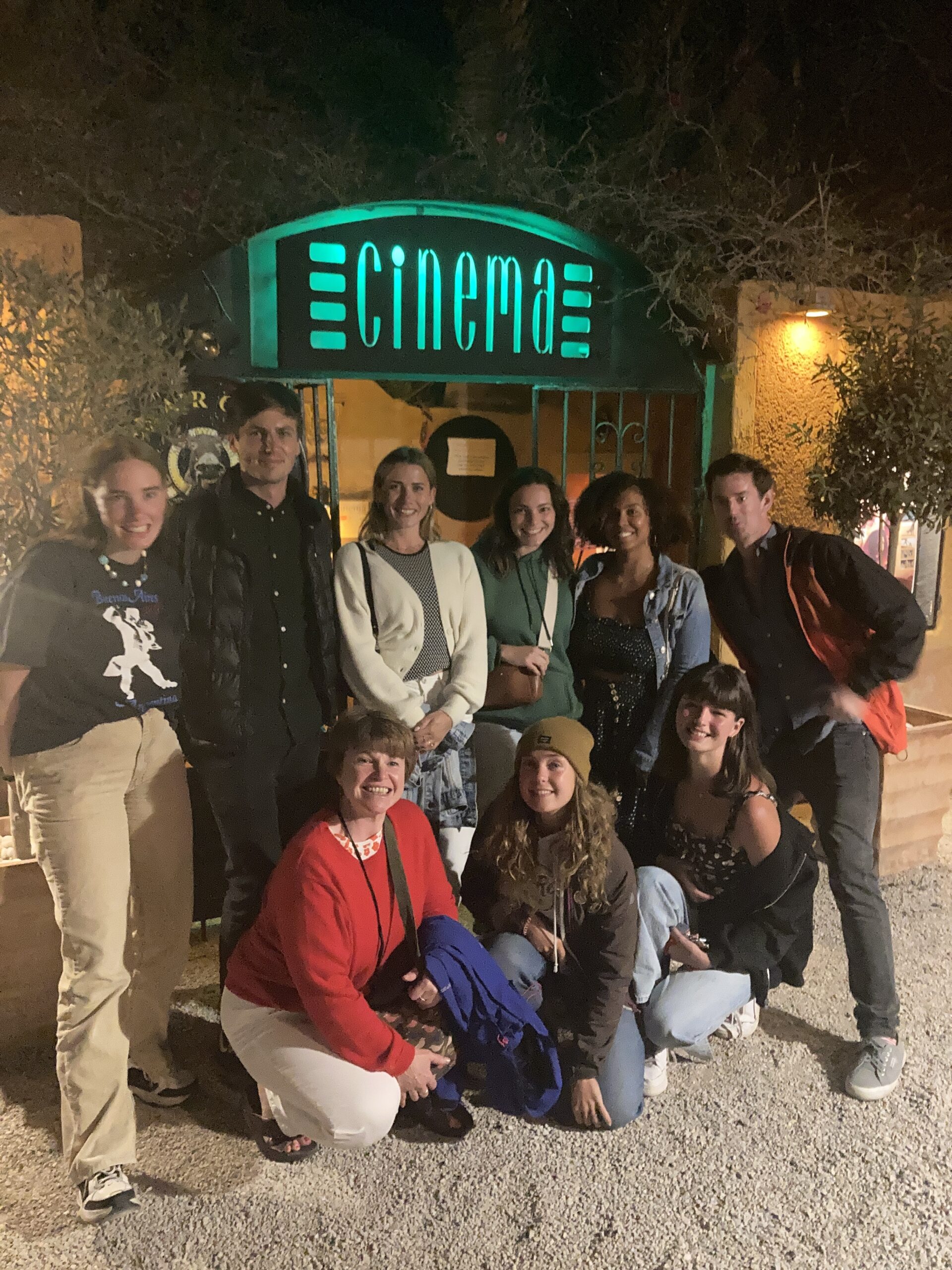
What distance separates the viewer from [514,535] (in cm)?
323

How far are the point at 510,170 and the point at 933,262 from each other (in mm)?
2523

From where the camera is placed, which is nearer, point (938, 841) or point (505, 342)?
point (505, 342)

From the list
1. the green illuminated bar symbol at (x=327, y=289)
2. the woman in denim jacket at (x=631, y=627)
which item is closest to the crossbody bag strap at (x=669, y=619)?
the woman in denim jacket at (x=631, y=627)

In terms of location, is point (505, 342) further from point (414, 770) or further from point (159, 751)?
point (159, 751)

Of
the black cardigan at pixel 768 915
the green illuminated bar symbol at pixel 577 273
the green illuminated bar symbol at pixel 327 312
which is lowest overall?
the black cardigan at pixel 768 915

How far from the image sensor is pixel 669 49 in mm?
6398

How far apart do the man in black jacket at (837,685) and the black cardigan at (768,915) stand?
20cm

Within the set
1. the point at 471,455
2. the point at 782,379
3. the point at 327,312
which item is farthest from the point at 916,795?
the point at 471,455

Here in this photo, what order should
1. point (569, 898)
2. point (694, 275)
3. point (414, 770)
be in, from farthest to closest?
point (694, 275)
point (414, 770)
point (569, 898)

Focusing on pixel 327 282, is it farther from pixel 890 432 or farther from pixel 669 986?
pixel 669 986

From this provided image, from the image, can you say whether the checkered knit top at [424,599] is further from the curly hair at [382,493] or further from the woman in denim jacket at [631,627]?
the woman in denim jacket at [631,627]

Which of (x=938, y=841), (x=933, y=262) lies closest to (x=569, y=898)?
(x=938, y=841)

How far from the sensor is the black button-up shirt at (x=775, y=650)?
10.5 feet

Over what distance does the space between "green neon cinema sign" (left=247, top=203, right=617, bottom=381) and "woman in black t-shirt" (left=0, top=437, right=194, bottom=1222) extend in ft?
4.59
